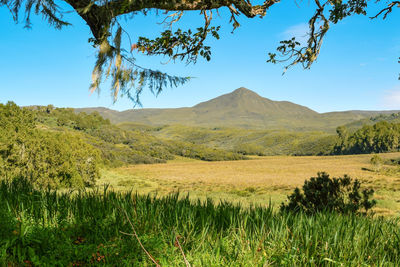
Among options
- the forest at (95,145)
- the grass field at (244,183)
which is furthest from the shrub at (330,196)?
the forest at (95,145)

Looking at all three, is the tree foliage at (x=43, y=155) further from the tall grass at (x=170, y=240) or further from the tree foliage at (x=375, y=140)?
the tree foliage at (x=375, y=140)

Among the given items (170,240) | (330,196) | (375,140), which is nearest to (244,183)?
(330,196)

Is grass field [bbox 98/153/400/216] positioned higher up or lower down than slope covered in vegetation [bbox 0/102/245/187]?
lower down

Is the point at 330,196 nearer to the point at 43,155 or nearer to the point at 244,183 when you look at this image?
the point at 43,155

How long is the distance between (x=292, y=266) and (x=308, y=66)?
20.3ft

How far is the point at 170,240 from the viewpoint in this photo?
259 cm

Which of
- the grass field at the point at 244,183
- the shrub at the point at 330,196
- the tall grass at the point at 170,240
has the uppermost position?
the tall grass at the point at 170,240

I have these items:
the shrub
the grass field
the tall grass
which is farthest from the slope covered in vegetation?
the shrub

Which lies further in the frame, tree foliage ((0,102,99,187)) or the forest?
the forest

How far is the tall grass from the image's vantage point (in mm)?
2309

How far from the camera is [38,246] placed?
277 centimetres

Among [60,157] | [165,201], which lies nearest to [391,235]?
[165,201]

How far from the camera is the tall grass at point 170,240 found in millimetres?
2309

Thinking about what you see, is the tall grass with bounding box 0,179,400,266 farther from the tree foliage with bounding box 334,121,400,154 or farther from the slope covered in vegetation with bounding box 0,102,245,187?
the tree foliage with bounding box 334,121,400,154
